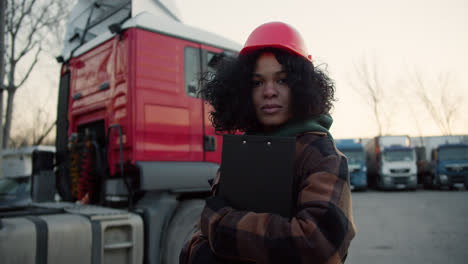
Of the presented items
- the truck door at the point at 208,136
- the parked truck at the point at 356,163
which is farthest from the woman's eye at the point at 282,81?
the parked truck at the point at 356,163

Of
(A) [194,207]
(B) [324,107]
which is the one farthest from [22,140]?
(B) [324,107]

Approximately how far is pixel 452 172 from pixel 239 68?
2040cm

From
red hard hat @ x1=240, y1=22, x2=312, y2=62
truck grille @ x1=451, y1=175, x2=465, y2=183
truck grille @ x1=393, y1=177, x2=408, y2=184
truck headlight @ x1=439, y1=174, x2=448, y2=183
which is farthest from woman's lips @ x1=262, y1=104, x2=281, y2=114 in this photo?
truck grille @ x1=451, y1=175, x2=465, y2=183

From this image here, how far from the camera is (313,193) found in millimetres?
1146

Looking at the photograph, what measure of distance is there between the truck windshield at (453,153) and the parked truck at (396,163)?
4.37 ft

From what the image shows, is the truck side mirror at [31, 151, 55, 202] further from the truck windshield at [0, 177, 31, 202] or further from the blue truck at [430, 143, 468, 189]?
the blue truck at [430, 143, 468, 189]

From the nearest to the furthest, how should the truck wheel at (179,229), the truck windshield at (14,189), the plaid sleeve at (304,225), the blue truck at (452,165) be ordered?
1. the plaid sleeve at (304,225)
2. the truck wheel at (179,229)
3. the truck windshield at (14,189)
4. the blue truck at (452,165)

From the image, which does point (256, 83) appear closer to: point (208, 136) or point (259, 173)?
point (259, 173)

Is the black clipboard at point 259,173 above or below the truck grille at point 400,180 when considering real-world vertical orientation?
above

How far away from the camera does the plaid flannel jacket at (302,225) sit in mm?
1084

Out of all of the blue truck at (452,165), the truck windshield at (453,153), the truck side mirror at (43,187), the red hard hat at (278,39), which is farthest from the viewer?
the truck windshield at (453,153)

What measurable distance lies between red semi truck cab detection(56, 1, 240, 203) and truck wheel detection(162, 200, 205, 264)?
0.20 meters

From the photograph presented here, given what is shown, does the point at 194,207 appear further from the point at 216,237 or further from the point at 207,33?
the point at 216,237

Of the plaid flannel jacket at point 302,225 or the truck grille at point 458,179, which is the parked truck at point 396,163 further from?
the plaid flannel jacket at point 302,225
